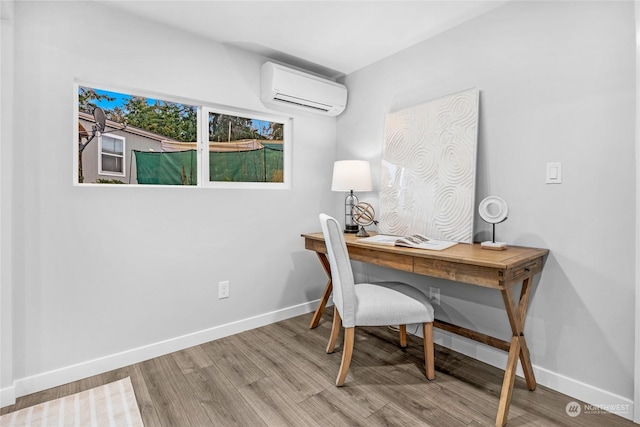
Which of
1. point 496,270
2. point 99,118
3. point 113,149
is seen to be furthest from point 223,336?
point 496,270

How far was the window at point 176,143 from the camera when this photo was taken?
215 cm

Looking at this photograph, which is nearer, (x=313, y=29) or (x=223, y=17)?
(x=223, y=17)

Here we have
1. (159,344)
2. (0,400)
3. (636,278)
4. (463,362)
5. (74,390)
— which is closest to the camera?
(636,278)

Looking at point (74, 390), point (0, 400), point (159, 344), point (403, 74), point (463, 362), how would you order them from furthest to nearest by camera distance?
point (403, 74) < point (159, 344) < point (463, 362) < point (74, 390) < point (0, 400)

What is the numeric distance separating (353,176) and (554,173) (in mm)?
1333

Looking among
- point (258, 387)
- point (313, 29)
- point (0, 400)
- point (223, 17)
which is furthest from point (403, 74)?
point (0, 400)

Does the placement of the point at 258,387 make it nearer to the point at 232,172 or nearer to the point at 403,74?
the point at 232,172

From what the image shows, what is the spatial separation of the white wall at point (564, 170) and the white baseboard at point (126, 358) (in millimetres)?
1545

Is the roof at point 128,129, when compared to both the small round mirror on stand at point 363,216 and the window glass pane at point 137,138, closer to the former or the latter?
the window glass pane at point 137,138

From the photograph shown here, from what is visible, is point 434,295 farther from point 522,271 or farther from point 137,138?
point 137,138

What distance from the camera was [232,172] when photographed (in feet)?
8.96

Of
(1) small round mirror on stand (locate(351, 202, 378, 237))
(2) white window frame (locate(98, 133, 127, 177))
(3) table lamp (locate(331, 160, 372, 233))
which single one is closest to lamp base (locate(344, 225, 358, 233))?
(1) small round mirror on stand (locate(351, 202, 378, 237))

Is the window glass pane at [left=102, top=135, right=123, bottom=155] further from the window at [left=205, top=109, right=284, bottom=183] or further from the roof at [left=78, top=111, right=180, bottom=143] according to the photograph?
the window at [left=205, top=109, right=284, bottom=183]

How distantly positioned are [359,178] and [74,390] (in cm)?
231
